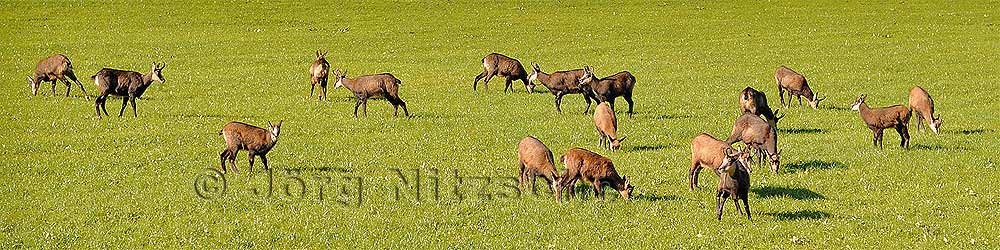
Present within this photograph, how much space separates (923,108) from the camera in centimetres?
2381

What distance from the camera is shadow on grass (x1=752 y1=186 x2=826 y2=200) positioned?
54.2 feet

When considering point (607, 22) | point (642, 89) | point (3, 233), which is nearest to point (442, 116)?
point (642, 89)

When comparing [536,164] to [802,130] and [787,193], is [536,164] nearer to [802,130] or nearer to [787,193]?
[787,193]

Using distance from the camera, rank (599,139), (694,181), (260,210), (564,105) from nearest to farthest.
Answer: (260,210)
(694,181)
(599,139)
(564,105)

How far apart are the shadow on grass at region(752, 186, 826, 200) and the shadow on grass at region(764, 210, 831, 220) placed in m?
0.89

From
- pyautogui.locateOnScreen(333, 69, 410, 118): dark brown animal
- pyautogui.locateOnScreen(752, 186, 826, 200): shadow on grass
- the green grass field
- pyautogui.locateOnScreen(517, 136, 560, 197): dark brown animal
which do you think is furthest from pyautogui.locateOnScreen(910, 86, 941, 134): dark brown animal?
pyautogui.locateOnScreen(333, 69, 410, 118): dark brown animal

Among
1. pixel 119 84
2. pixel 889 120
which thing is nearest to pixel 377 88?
pixel 119 84

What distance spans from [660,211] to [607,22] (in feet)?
124

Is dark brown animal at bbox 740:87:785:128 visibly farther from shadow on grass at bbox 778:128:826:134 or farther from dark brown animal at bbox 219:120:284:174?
dark brown animal at bbox 219:120:284:174

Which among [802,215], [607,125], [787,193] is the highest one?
[607,125]

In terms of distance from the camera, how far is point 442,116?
26.2 metres

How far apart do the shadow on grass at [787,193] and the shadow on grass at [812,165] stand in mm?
1605

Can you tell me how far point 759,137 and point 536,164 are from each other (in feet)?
14.2

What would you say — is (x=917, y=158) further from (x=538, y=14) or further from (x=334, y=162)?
(x=538, y=14)
